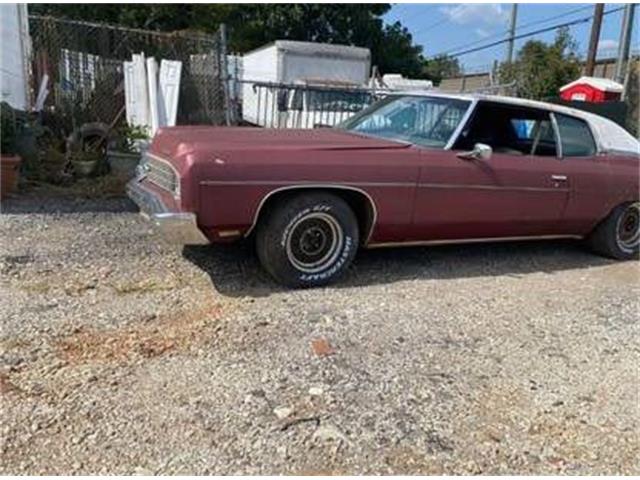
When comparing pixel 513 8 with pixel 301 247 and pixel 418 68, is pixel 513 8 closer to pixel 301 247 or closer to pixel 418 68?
pixel 418 68

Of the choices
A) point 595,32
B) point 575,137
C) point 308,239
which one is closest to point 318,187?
point 308,239

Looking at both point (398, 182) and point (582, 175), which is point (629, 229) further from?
point (398, 182)

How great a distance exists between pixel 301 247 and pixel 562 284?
2.29 m

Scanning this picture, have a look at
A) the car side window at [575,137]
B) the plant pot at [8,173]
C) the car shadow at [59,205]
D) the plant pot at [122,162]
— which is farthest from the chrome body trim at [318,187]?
Result: the plant pot at [122,162]

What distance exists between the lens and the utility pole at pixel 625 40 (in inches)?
675

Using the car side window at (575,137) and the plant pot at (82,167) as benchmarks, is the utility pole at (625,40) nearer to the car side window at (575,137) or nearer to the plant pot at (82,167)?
the car side window at (575,137)

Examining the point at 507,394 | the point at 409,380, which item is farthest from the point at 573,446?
the point at 409,380

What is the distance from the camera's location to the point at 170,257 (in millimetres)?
5113

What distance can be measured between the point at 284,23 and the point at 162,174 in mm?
29816

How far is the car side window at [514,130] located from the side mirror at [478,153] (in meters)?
0.28

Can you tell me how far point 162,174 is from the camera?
4.63 meters

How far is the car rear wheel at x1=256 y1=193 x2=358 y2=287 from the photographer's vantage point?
4.55 meters

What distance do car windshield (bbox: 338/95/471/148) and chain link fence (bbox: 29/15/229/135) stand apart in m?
4.34

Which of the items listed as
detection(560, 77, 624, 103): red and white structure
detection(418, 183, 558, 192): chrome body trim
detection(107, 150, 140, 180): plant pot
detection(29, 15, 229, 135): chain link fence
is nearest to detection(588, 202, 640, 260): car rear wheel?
detection(418, 183, 558, 192): chrome body trim
